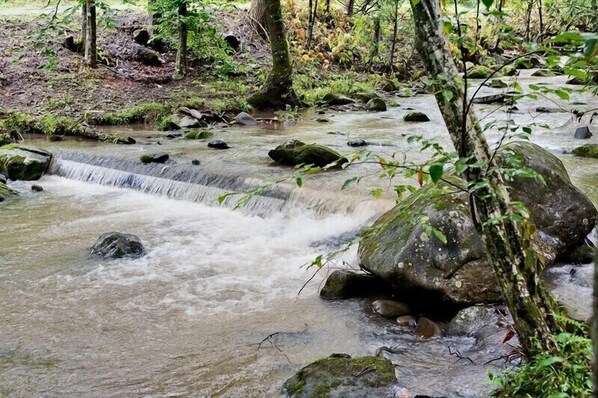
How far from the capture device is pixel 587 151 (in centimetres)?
929

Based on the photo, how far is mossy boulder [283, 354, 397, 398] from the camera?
3.41 metres

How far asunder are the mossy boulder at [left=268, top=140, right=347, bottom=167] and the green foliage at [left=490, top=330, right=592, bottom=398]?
5.26 meters

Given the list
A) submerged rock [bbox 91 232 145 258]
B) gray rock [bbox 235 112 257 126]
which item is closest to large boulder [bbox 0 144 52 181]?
gray rock [bbox 235 112 257 126]

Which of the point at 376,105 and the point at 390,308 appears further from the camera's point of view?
the point at 376,105

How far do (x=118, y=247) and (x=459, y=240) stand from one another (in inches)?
151

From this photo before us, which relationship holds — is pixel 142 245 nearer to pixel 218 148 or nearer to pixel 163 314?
pixel 163 314

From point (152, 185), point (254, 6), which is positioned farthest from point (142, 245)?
point (254, 6)

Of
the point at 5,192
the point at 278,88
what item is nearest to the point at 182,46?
the point at 278,88

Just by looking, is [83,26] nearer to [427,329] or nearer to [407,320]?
[407,320]

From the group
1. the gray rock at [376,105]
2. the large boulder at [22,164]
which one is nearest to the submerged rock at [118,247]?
the large boulder at [22,164]

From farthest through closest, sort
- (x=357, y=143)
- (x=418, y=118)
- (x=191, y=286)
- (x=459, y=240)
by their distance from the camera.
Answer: (x=418, y=118) < (x=357, y=143) < (x=191, y=286) < (x=459, y=240)

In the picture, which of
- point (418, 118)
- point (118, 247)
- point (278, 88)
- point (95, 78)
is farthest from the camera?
point (95, 78)

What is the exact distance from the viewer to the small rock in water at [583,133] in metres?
10.8

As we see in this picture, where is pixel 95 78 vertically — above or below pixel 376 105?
above
